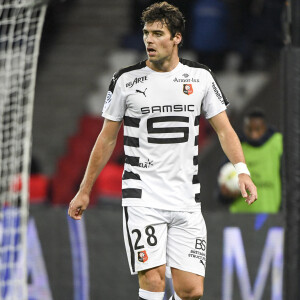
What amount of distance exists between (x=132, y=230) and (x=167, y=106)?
748 mm

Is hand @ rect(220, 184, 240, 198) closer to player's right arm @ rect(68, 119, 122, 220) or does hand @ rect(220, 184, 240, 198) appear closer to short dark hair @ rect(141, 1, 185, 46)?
player's right arm @ rect(68, 119, 122, 220)

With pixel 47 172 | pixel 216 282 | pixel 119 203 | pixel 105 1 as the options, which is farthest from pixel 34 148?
pixel 216 282

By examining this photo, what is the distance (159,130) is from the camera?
16.6ft

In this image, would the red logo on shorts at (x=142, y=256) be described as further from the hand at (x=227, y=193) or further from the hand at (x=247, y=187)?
the hand at (x=227, y=193)

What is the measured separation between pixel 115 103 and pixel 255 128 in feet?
10.4

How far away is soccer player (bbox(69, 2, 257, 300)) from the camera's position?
199 inches

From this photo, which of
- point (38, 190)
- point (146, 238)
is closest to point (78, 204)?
point (146, 238)

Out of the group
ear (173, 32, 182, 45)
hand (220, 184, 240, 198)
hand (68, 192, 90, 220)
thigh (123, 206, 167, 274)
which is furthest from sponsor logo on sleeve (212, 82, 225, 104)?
hand (220, 184, 240, 198)

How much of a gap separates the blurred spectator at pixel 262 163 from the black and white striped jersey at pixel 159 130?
2903 mm

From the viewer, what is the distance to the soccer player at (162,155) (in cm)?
505

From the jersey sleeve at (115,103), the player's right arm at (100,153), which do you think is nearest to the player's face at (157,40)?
the jersey sleeve at (115,103)

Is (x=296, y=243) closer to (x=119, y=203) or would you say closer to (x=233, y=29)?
(x=119, y=203)

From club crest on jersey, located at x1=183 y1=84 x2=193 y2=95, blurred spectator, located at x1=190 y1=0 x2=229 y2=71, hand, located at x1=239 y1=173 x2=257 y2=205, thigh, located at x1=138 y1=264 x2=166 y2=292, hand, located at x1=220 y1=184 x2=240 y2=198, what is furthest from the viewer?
blurred spectator, located at x1=190 y1=0 x2=229 y2=71

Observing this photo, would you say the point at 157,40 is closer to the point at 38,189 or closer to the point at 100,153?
the point at 100,153
